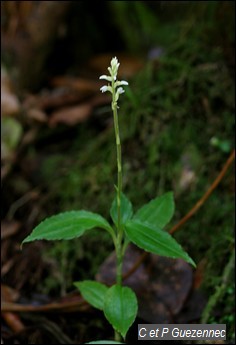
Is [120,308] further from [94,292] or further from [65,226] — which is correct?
[65,226]

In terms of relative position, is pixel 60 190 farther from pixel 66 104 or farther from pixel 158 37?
pixel 158 37

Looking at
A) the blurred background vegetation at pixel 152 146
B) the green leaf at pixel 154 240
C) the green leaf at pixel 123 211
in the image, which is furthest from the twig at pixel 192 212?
the green leaf at pixel 154 240

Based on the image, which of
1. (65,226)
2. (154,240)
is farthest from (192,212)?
(65,226)

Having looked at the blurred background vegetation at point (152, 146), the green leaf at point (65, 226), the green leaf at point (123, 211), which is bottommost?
the green leaf at point (65, 226)

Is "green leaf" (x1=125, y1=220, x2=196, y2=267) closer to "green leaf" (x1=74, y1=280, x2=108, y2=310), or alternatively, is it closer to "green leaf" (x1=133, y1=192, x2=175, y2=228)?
"green leaf" (x1=133, y1=192, x2=175, y2=228)

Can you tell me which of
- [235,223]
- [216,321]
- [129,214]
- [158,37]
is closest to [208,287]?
[216,321]

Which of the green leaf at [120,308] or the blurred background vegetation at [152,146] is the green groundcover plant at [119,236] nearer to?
the green leaf at [120,308]
